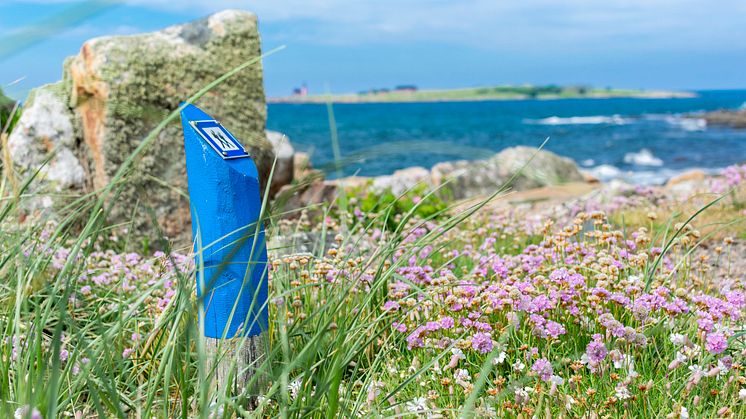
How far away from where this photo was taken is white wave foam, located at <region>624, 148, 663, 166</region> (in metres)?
28.4

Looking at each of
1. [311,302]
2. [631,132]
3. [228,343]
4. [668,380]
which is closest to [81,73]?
[311,302]

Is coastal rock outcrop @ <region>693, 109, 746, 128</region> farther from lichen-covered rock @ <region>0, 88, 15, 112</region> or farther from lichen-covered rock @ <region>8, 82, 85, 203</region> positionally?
lichen-covered rock @ <region>8, 82, 85, 203</region>

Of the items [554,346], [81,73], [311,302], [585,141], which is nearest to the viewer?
[554,346]

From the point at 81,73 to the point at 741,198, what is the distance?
632cm

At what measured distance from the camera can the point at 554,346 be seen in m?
2.72

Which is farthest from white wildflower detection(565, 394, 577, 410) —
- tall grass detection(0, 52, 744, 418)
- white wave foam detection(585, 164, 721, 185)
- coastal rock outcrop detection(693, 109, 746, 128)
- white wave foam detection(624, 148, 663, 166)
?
coastal rock outcrop detection(693, 109, 746, 128)

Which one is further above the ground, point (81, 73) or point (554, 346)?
point (81, 73)

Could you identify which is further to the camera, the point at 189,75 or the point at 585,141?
the point at 585,141

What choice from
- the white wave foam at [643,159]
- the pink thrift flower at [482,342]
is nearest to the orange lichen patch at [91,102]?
the pink thrift flower at [482,342]

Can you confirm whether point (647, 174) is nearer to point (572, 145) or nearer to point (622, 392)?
point (572, 145)

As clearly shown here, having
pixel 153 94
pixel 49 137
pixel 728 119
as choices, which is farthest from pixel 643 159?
pixel 728 119

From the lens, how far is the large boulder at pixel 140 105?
5691 mm

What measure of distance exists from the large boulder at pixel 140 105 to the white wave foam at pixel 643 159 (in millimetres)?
24695

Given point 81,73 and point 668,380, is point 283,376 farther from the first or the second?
point 81,73
